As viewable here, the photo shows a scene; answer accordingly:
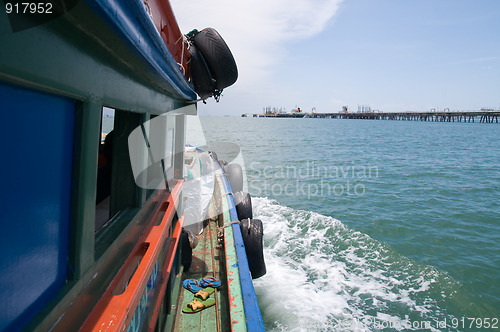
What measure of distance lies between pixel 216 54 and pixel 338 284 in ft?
15.3

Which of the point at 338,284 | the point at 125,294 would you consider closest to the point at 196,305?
the point at 125,294

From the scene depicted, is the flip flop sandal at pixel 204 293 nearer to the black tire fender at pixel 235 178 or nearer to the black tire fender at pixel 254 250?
the black tire fender at pixel 254 250

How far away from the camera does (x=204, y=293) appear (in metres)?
3.29

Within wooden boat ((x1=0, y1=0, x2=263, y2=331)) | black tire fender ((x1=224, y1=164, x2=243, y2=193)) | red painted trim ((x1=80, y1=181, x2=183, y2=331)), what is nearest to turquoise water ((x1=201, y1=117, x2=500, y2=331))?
black tire fender ((x1=224, y1=164, x2=243, y2=193))

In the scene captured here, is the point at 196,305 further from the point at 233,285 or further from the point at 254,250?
the point at 254,250

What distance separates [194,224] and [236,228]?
749 mm

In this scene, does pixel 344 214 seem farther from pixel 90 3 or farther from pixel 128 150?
pixel 90 3

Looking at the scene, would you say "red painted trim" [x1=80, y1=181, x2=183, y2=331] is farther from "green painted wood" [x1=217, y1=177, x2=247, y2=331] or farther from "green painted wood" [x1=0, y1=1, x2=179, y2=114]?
"green painted wood" [x1=217, y1=177, x2=247, y2=331]

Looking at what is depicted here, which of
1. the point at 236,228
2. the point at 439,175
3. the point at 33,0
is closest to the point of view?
the point at 33,0

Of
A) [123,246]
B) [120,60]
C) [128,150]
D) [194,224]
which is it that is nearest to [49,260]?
[123,246]

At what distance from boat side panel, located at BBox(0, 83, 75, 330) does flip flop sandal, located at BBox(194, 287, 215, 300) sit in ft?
7.78

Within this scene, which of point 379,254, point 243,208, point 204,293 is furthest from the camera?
point 379,254

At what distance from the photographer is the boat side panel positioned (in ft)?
2.48

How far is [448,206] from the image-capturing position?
10.4 m
